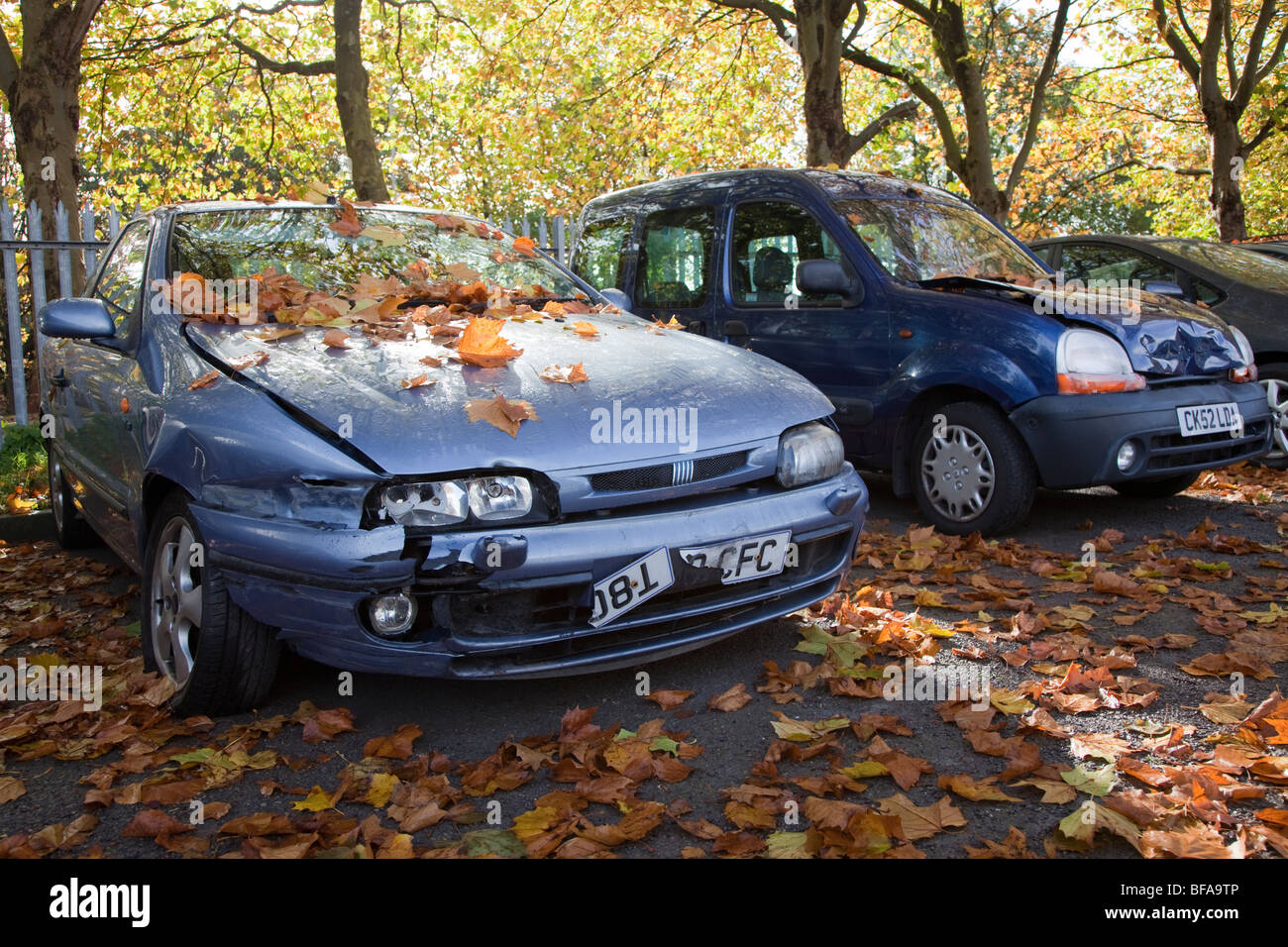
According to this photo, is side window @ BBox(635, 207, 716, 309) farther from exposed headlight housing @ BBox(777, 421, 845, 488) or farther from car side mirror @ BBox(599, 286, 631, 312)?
exposed headlight housing @ BBox(777, 421, 845, 488)

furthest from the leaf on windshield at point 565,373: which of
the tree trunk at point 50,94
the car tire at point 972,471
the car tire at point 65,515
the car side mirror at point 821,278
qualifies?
the tree trunk at point 50,94

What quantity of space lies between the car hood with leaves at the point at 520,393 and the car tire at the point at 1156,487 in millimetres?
3342

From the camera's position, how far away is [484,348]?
334cm

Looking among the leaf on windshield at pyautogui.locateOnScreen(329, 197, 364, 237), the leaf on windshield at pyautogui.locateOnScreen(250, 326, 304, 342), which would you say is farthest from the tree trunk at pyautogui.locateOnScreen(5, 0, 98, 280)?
the leaf on windshield at pyautogui.locateOnScreen(250, 326, 304, 342)

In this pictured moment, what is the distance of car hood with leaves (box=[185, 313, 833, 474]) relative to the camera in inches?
112

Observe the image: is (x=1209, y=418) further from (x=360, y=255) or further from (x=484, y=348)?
(x=360, y=255)

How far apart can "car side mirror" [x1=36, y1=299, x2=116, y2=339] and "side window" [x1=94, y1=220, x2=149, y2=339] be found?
0.09m

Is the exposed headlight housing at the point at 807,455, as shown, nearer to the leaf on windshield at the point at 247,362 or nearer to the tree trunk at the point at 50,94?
the leaf on windshield at the point at 247,362

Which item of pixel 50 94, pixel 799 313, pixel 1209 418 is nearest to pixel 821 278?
pixel 799 313

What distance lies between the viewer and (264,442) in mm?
2877

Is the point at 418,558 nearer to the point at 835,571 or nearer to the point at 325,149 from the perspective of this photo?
the point at 835,571
